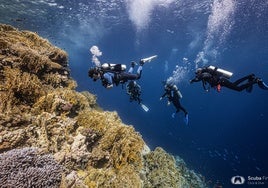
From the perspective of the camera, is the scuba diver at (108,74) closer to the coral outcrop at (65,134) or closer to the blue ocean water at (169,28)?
the coral outcrop at (65,134)

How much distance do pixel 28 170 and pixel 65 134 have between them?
1.99 m

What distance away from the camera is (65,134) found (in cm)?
618

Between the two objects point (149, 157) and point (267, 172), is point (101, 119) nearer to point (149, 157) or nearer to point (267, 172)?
point (149, 157)

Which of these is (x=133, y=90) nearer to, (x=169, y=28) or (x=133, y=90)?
(x=133, y=90)

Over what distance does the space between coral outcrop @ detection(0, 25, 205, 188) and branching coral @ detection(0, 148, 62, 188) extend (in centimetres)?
3

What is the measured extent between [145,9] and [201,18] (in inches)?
298

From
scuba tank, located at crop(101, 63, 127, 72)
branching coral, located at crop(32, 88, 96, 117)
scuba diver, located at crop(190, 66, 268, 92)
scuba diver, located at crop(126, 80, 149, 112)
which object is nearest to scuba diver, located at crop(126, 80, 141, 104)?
scuba diver, located at crop(126, 80, 149, 112)

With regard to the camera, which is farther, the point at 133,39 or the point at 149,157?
the point at 133,39

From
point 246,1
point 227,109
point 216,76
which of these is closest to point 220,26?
point 246,1

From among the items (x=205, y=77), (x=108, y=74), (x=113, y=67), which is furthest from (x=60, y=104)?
(x=205, y=77)

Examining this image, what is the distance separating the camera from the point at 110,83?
8.31 m

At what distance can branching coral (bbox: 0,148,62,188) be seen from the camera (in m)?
4.05

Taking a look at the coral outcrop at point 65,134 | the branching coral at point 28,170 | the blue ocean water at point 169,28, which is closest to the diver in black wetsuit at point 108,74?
the coral outcrop at point 65,134

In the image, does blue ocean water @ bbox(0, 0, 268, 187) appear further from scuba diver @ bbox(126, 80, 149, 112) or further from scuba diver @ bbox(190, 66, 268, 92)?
scuba diver @ bbox(190, 66, 268, 92)
